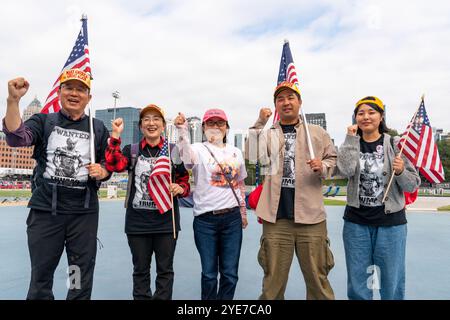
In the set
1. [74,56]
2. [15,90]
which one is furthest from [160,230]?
[74,56]

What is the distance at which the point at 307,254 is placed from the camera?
9.19 feet

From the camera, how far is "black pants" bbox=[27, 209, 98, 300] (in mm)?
2736

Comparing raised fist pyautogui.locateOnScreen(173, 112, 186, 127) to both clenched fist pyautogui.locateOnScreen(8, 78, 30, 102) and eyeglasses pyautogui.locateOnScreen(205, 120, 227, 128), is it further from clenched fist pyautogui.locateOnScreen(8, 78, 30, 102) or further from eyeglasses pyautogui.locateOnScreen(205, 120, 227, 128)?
clenched fist pyautogui.locateOnScreen(8, 78, 30, 102)

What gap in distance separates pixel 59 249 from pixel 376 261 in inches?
112

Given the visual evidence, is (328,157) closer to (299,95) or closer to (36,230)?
(299,95)

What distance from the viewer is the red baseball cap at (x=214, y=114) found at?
128 inches

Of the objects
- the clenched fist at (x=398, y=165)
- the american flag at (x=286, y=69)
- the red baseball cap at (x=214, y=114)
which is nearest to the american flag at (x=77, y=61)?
the red baseball cap at (x=214, y=114)

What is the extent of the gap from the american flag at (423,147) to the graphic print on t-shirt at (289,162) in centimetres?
113

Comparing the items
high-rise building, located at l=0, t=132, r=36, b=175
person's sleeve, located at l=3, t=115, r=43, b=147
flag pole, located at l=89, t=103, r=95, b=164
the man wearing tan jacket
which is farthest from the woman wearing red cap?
high-rise building, located at l=0, t=132, r=36, b=175

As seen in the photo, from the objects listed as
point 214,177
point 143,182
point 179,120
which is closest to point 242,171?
point 214,177

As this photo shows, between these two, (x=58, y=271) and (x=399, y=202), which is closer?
(x=399, y=202)

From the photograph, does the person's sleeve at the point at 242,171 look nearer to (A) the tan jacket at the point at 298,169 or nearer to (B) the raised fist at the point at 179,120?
(A) the tan jacket at the point at 298,169

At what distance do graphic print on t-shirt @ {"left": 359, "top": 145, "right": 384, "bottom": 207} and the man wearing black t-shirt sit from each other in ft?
7.98
